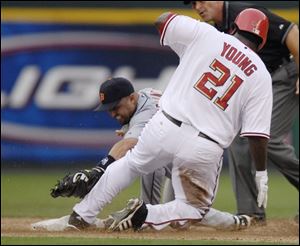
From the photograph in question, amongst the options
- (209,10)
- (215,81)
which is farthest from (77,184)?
(209,10)

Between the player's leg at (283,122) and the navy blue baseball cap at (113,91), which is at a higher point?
the navy blue baseball cap at (113,91)

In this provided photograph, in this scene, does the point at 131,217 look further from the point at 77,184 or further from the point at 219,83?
the point at 219,83

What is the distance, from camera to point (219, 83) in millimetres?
6039

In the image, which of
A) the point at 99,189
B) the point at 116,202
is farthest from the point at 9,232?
the point at 99,189

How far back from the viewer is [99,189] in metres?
6.32

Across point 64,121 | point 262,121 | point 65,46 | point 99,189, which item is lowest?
point 64,121

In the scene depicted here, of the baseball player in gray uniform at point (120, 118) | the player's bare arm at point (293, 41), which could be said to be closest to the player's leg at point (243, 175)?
the player's bare arm at point (293, 41)

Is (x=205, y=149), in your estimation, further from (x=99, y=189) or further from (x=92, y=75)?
(x=92, y=75)

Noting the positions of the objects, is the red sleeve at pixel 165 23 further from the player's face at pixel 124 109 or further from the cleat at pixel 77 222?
the cleat at pixel 77 222

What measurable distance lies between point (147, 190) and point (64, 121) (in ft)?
20.6

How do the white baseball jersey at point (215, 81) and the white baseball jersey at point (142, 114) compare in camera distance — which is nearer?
the white baseball jersey at point (215, 81)

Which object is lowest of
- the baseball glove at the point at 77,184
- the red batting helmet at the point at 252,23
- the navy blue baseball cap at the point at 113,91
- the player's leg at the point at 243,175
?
the player's leg at the point at 243,175

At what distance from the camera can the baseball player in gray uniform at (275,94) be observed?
7.91 meters

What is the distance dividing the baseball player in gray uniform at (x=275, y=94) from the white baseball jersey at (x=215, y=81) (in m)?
1.69
